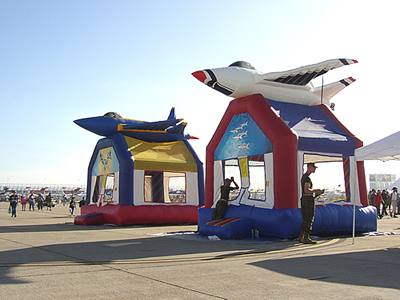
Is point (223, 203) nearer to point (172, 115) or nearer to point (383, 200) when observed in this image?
point (172, 115)

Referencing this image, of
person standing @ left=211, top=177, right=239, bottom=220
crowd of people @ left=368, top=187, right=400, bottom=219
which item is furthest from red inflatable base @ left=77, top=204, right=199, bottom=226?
crowd of people @ left=368, top=187, right=400, bottom=219

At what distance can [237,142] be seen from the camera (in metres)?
11.2

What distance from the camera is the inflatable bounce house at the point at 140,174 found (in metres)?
14.8

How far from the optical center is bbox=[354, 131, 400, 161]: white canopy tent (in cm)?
764

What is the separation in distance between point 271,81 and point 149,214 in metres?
6.86

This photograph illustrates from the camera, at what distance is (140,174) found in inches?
591

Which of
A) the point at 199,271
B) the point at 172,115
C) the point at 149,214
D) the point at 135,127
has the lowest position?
the point at 199,271

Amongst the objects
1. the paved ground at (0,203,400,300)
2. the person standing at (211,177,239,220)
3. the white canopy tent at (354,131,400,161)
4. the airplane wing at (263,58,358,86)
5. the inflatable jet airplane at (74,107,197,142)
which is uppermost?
the airplane wing at (263,58,358,86)

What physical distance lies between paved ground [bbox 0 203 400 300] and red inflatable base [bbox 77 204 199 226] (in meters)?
6.26

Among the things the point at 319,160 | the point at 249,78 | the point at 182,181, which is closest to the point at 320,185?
Answer: the point at 319,160

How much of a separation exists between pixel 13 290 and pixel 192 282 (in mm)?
1871

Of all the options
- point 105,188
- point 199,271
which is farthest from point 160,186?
point 199,271

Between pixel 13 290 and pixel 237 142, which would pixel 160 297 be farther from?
pixel 237 142

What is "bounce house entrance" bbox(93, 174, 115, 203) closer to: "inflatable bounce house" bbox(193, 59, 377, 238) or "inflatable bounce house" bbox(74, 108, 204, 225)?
"inflatable bounce house" bbox(74, 108, 204, 225)
